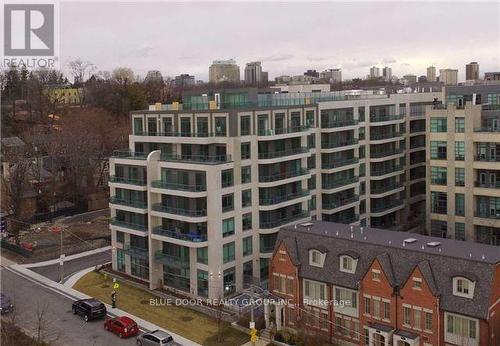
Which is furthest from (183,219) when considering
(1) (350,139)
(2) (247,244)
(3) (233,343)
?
(1) (350,139)

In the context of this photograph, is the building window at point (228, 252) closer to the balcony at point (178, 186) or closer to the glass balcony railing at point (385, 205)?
the balcony at point (178, 186)

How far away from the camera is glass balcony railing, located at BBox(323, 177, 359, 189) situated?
64938 millimetres

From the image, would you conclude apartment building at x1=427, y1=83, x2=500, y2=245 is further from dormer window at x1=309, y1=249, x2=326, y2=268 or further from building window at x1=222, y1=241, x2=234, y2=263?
dormer window at x1=309, y1=249, x2=326, y2=268

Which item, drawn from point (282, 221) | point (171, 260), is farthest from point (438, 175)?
point (171, 260)

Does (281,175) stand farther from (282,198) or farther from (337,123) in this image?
(337,123)

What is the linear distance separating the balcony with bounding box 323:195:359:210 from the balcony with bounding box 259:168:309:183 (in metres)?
7.20

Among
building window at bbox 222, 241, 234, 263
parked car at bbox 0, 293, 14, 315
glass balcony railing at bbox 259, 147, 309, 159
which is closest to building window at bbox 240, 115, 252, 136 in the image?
glass balcony railing at bbox 259, 147, 309, 159

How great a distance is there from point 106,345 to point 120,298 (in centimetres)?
1013

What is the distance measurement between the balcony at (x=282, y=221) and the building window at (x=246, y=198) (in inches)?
102

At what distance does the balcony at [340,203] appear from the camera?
65.0 meters

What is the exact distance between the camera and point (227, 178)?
5225cm

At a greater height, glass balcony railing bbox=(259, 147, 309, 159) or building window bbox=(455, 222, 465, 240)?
glass balcony railing bbox=(259, 147, 309, 159)

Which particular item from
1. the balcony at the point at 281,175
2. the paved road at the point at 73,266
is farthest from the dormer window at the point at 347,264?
the paved road at the point at 73,266

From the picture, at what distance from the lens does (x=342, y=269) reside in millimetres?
42188
